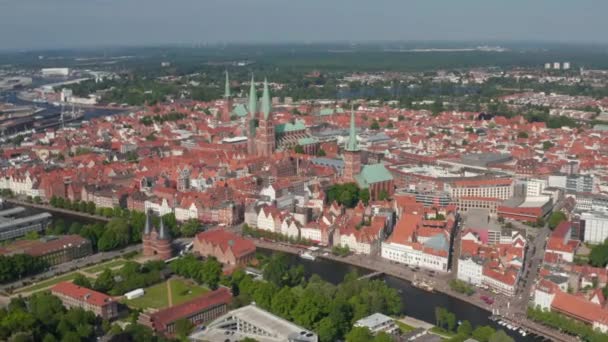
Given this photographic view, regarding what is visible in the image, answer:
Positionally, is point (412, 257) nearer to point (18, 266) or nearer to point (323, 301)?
point (323, 301)

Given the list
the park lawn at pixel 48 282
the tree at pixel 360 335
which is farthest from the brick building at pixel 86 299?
the tree at pixel 360 335

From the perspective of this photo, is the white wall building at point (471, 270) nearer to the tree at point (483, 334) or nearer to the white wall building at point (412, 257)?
the white wall building at point (412, 257)

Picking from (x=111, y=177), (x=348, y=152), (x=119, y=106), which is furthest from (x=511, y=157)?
(x=119, y=106)

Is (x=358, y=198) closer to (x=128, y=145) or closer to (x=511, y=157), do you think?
(x=511, y=157)

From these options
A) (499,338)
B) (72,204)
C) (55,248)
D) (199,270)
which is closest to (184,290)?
(199,270)

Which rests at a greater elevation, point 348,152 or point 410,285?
point 348,152
